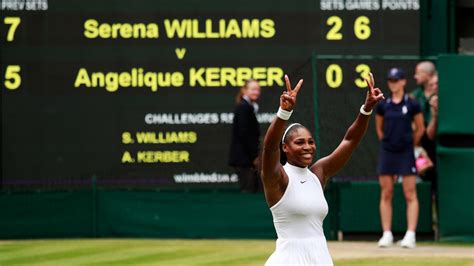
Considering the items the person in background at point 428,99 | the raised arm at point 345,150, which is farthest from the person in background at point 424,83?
the raised arm at point 345,150

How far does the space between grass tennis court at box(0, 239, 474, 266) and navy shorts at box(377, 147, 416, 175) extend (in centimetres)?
84

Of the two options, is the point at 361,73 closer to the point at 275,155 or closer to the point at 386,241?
the point at 386,241

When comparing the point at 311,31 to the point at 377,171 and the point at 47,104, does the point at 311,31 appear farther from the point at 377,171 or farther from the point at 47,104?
the point at 47,104

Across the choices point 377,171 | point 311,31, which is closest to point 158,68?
point 311,31

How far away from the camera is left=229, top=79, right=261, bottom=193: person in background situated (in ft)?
47.8

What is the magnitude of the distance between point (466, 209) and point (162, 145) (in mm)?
3726

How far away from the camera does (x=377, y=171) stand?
47.8 feet

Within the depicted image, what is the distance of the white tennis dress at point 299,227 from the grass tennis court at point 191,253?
4.46m

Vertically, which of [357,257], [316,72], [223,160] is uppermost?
[316,72]

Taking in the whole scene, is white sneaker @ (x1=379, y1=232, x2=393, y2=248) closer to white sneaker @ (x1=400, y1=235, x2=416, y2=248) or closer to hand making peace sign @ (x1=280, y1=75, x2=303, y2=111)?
white sneaker @ (x1=400, y1=235, x2=416, y2=248)

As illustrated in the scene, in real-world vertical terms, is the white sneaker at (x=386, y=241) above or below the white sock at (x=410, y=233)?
below

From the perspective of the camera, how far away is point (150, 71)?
15086 mm

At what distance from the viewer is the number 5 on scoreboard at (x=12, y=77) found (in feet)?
49.3

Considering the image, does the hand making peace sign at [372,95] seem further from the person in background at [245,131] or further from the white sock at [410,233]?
the person in background at [245,131]
